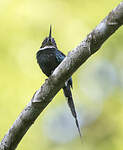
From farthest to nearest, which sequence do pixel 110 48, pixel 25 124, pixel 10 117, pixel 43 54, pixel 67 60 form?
pixel 110 48 → pixel 10 117 → pixel 43 54 → pixel 25 124 → pixel 67 60

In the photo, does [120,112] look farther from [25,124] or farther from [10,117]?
[25,124]

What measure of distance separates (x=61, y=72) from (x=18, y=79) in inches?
128

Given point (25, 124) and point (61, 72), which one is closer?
point (61, 72)

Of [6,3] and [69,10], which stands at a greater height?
[6,3]

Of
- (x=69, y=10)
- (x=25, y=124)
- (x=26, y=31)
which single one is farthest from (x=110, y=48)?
(x=25, y=124)

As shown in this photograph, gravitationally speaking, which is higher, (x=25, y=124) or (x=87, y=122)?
(x=25, y=124)

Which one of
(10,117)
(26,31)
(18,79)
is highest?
(26,31)

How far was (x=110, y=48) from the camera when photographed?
6.15 metres

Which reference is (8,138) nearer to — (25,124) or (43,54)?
(25,124)

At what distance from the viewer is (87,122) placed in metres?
6.30

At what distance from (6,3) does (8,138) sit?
3.91m

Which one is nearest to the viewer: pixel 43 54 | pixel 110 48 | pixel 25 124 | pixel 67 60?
pixel 67 60

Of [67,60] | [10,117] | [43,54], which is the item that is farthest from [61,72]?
[10,117]

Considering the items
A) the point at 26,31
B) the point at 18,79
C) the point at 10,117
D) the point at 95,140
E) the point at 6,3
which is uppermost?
the point at 6,3
